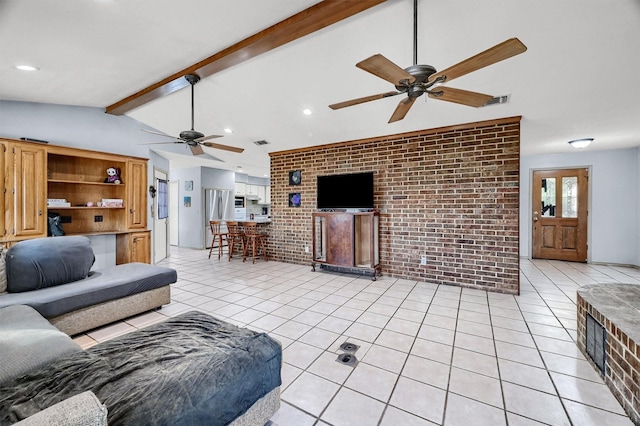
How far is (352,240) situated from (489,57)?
3.29m

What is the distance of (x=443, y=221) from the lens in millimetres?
4199

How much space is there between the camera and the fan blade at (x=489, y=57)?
1481mm

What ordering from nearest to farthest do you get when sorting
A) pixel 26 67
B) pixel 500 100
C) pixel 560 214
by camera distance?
pixel 26 67 < pixel 500 100 < pixel 560 214

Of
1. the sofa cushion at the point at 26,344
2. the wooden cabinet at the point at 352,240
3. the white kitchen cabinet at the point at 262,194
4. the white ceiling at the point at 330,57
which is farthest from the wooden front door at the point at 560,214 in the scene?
the white kitchen cabinet at the point at 262,194

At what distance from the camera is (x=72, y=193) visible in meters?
4.25

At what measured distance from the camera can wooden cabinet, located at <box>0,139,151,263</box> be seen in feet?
10.9

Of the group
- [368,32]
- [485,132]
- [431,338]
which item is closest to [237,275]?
[431,338]

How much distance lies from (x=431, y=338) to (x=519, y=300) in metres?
1.86

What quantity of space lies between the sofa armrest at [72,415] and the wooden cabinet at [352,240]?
155 inches

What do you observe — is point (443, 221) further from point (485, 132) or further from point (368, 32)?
point (368, 32)

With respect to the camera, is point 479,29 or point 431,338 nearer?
point 479,29

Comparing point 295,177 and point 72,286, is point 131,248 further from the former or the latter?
point 295,177

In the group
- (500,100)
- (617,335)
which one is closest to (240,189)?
(500,100)

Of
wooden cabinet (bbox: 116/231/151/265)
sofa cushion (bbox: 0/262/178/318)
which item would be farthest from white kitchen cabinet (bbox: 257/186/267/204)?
sofa cushion (bbox: 0/262/178/318)
